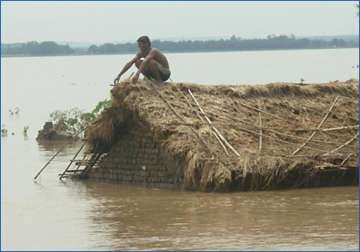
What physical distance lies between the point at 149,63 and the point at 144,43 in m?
0.31

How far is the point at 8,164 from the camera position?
866 inches

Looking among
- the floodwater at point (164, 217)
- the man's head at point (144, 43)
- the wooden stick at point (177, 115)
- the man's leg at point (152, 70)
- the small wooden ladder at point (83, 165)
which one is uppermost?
the man's head at point (144, 43)

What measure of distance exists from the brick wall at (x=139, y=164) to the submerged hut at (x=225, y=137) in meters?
0.01

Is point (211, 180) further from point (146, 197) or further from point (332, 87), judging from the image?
point (332, 87)

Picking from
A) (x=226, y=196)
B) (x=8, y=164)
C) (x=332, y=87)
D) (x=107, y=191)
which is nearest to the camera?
(x=226, y=196)

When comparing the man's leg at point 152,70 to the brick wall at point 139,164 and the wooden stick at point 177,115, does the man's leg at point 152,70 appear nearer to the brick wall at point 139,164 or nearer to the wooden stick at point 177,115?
the wooden stick at point 177,115

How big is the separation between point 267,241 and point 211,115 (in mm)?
4955

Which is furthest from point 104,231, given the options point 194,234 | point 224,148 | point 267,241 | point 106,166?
point 106,166

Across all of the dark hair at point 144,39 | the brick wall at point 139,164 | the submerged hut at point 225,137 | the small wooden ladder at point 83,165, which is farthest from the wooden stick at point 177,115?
the small wooden ladder at point 83,165

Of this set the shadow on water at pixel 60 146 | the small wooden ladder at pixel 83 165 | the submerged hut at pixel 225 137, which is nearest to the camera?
the submerged hut at pixel 225 137

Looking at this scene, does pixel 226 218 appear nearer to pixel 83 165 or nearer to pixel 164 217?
pixel 164 217

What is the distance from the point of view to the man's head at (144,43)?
1833 centimetres

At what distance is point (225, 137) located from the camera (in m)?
17.4

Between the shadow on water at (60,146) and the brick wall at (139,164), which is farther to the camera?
the shadow on water at (60,146)
